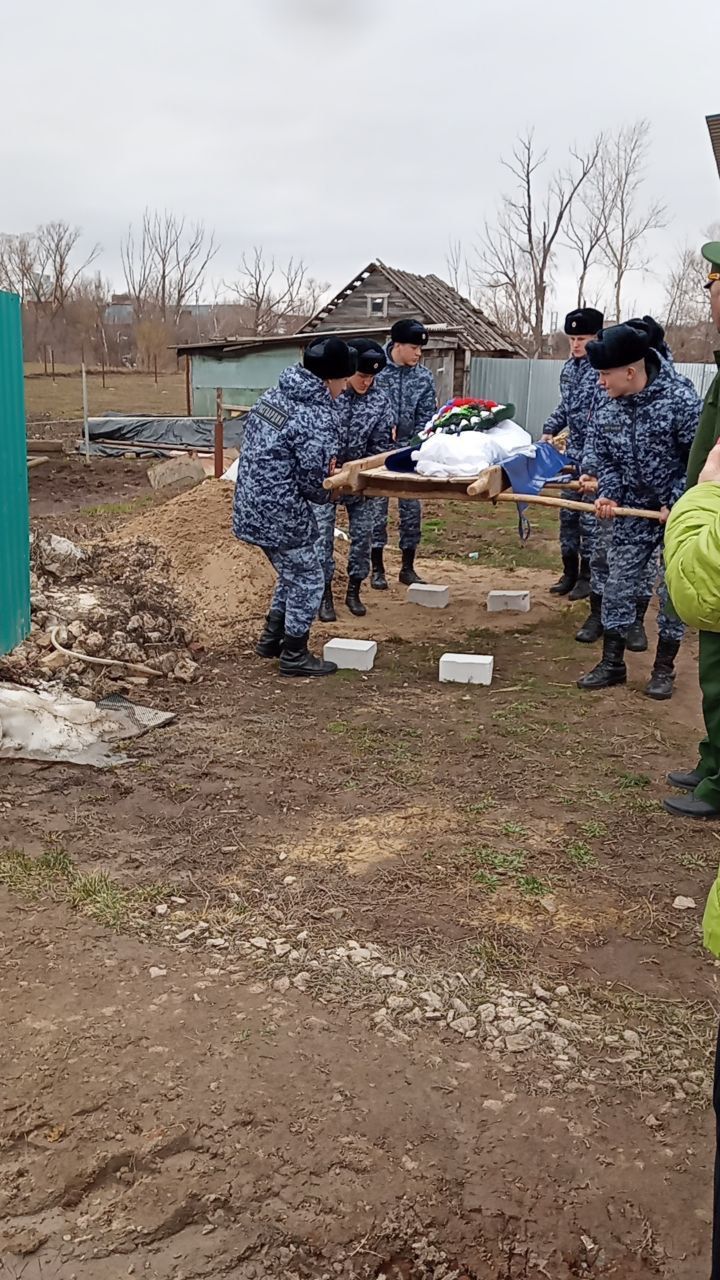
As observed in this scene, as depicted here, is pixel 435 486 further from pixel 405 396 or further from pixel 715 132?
Result: pixel 715 132

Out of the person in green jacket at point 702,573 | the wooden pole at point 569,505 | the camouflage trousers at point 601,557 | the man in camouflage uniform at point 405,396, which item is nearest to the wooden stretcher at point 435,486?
the wooden pole at point 569,505

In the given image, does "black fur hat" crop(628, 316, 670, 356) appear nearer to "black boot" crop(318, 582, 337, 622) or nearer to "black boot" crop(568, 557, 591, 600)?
"black boot" crop(568, 557, 591, 600)

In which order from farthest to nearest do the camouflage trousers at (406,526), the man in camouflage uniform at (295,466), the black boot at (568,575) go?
the camouflage trousers at (406,526) < the black boot at (568,575) < the man in camouflage uniform at (295,466)

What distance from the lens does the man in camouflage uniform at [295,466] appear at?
5594mm

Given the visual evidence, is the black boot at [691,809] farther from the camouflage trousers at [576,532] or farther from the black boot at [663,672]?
the camouflage trousers at [576,532]

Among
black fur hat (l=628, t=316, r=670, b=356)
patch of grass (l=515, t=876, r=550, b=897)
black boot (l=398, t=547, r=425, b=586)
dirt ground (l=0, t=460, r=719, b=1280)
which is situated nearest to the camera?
dirt ground (l=0, t=460, r=719, b=1280)

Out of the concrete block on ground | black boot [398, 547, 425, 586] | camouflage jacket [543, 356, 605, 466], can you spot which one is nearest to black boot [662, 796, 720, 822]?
camouflage jacket [543, 356, 605, 466]

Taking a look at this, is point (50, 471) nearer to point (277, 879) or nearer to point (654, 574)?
point (654, 574)

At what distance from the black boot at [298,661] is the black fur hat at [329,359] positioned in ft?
4.89

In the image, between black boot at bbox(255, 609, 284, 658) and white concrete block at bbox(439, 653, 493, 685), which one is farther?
black boot at bbox(255, 609, 284, 658)

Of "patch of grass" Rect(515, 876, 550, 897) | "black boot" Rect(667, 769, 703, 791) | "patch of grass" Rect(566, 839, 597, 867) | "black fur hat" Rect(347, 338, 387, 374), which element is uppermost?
"black fur hat" Rect(347, 338, 387, 374)

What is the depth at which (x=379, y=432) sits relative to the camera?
23.4 ft

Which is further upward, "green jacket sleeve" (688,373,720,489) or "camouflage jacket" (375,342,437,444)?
"camouflage jacket" (375,342,437,444)

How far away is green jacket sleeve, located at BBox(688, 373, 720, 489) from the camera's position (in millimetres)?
4398
